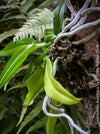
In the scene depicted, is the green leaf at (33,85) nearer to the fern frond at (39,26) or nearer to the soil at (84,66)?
the soil at (84,66)

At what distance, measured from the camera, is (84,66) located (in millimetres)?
383

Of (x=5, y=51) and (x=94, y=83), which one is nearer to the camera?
(x=94, y=83)

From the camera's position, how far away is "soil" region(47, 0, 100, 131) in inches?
13.7

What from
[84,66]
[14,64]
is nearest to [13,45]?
[14,64]

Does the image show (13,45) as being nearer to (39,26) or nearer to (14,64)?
(14,64)

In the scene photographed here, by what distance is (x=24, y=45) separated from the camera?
492 millimetres

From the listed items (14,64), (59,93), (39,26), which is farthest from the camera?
(39,26)

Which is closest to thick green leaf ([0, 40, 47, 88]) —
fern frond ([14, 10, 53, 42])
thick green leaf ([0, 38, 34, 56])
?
thick green leaf ([0, 38, 34, 56])

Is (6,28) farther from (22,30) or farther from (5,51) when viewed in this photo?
(5,51)

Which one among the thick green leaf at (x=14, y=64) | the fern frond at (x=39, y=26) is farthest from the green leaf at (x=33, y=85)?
the fern frond at (x=39, y=26)

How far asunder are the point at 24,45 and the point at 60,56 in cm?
14

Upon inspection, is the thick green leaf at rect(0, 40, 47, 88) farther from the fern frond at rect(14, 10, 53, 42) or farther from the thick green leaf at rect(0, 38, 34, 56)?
the fern frond at rect(14, 10, 53, 42)

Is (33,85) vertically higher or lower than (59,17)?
lower

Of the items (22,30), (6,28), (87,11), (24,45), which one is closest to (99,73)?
(87,11)
